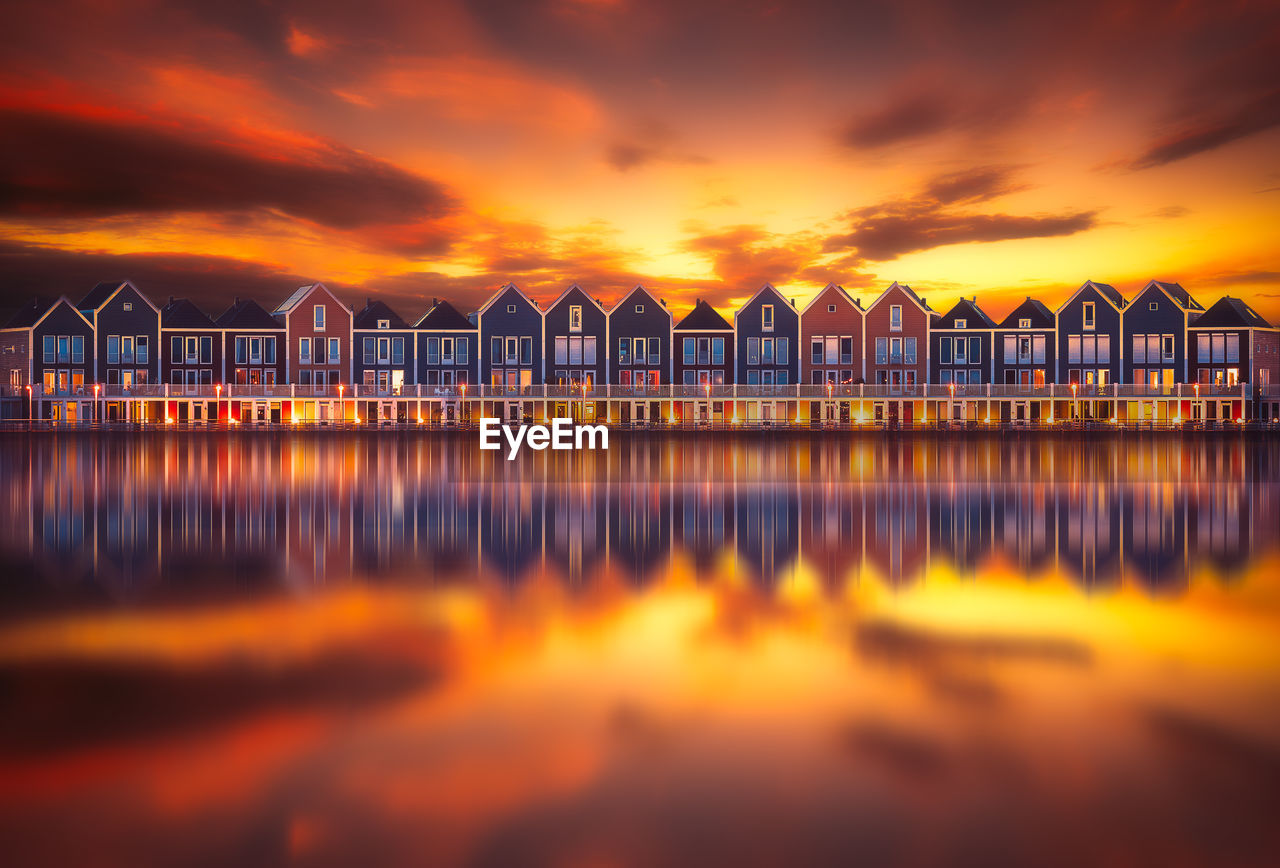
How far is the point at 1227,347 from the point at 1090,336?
1085 centimetres

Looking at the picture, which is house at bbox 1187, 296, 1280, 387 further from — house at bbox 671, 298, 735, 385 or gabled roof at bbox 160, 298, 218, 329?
gabled roof at bbox 160, 298, 218, 329

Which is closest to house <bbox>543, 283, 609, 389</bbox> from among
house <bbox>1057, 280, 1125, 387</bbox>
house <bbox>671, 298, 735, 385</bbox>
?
house <bbox>671, 298, 735, 385</bbox>

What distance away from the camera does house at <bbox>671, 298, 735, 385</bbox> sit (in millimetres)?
69625

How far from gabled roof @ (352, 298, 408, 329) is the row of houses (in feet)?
0.84

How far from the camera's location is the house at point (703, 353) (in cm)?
6962

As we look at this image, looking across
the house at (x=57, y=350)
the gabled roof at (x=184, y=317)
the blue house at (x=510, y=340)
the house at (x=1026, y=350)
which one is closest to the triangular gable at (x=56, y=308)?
the house at (x=57, y=350)

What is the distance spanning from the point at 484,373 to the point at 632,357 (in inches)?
485

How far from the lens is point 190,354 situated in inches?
2830

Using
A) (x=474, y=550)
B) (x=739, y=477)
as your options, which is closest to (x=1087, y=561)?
(x=474, y=550)

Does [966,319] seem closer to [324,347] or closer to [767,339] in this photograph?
[767,339]

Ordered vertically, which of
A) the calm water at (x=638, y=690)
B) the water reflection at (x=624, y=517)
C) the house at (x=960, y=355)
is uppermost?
the house at (x=960, y=355)

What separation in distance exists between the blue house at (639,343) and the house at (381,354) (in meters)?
17.1

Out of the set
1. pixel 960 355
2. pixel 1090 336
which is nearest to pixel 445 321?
pixel 960 355

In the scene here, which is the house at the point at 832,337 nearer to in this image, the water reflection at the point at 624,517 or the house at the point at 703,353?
the house at the point at 703,353
